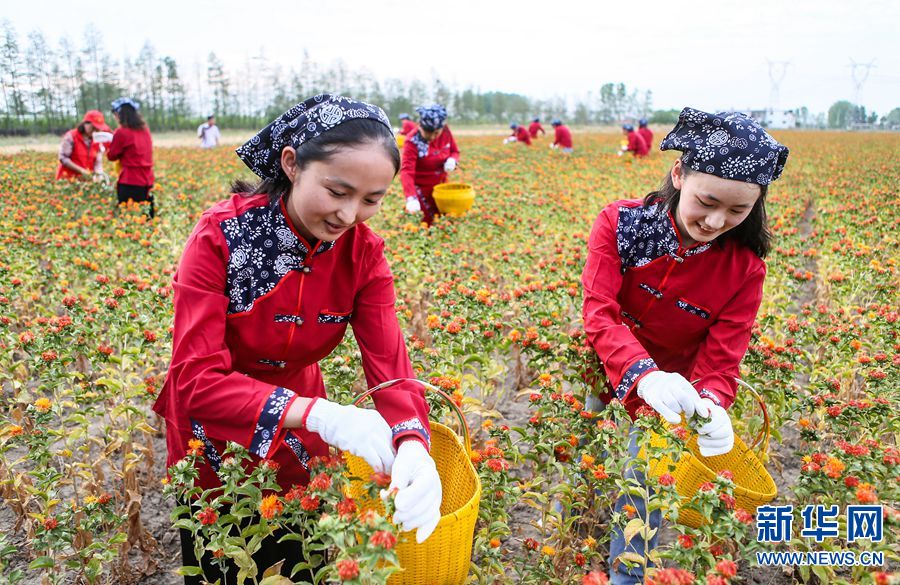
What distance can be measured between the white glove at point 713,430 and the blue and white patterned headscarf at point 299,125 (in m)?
1.14

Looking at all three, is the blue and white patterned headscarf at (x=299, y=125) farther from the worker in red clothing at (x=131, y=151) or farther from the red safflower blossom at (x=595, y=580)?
the worker in red clothing at (x=131, y=151)

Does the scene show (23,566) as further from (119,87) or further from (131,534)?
(119,87)

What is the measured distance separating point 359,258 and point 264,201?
275 mm

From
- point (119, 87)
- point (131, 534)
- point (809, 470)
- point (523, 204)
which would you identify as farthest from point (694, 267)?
point (119, 87)

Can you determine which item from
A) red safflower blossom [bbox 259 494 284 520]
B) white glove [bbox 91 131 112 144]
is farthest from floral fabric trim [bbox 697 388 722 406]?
white glove [bbox 91 131 112 144]

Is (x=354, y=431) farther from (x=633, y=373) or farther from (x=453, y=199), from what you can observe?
(x=453, y=199)

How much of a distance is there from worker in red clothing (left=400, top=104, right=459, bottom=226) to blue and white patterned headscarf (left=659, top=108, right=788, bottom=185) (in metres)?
4.25

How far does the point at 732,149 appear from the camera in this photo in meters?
1.78

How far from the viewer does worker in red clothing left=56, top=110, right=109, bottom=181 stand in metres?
7.55

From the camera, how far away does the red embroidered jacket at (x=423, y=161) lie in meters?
6.22

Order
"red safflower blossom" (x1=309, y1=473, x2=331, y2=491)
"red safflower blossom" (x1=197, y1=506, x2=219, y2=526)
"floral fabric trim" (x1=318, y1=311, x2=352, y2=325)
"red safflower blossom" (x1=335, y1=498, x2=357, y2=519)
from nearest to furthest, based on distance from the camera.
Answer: "red safflower blossom" (x1=335, y1=498, x2=357, y2=519) → "red safflower blossom" (x1=309, y1=473, x2=331, y2=491) → "red safflower blossom" (x1=197, y1=506, x2=219, y2=526) → "floral fabric trim" (x1=318, y1=311, x2=352, y2=325)

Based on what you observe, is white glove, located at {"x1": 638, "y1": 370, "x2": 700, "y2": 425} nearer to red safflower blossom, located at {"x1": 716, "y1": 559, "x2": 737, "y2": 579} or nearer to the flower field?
the flower field

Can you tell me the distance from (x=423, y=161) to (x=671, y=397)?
202 inches

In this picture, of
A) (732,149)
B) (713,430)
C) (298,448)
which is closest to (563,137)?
(732,149)
